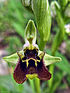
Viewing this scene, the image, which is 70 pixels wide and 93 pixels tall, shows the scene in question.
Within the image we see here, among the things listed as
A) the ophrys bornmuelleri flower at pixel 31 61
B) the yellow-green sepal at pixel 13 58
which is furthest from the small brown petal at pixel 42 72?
the yellow-green sepal at pixel 13 58

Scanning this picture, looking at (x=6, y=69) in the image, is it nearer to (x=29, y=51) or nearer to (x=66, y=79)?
(x=66, y=79)

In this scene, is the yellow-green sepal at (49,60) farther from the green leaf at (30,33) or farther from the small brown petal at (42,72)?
the green leaf at (30,33)

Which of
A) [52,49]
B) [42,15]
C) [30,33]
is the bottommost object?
[52,49]

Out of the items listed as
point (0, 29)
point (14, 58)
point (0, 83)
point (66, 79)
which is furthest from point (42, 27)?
point (0, 29)

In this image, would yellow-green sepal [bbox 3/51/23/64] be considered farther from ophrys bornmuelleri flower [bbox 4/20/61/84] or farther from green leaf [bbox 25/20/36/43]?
green leaf [bbox 25/20/36/43]

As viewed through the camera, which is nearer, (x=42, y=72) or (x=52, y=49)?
(x=42, y=72)

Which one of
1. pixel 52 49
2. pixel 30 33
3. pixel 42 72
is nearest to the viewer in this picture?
pixel 42 72

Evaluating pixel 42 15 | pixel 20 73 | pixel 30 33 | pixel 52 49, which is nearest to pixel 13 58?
pixel 20 73

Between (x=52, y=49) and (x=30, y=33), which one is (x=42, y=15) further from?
(x=52, y=49)
